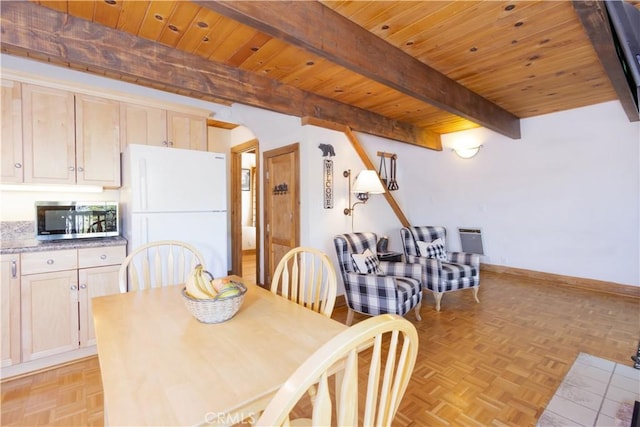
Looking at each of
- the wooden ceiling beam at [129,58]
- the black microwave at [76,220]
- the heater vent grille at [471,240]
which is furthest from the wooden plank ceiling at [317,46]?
the heater vent grille at [471,240]

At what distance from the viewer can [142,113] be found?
2775 mm

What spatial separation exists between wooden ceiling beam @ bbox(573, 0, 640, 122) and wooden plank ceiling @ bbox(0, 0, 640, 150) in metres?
0.04

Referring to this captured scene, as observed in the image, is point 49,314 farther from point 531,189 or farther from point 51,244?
point 531,189

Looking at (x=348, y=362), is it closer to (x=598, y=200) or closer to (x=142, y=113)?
(x=142, y=113)

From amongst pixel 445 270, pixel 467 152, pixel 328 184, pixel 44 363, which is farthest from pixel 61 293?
pixel 467 152

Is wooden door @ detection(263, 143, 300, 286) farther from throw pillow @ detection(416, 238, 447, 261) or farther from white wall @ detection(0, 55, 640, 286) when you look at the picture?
throw pillow @ detection(416, 238, 447, 261)

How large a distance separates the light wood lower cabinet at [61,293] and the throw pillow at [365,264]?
2022 millimetres

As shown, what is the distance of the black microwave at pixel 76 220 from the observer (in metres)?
2.29

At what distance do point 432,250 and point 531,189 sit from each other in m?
1.83

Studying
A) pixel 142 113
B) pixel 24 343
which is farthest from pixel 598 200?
pixel 24 343

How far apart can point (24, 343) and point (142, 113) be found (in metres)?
2.02

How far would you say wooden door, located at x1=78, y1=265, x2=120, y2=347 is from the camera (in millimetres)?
2223

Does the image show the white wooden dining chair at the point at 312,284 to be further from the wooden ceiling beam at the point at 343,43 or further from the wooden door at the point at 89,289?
the wooden door at the point at 89,289

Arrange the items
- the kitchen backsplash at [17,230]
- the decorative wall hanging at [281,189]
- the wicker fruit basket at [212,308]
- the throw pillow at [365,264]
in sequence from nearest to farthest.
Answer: the wicker fruit basket at [212,308], the kitchen backsplash at [17,230], the throw pillow at [365,264], the decorative wall hanging at [281,189]
